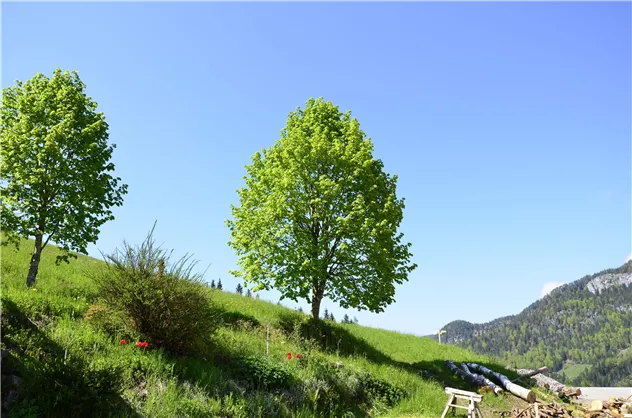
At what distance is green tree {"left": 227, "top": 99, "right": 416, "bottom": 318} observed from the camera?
800 inches

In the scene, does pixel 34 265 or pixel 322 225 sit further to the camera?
pixel 322 225

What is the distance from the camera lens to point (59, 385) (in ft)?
27.9

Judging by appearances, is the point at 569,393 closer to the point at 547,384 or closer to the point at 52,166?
the point at 547,384

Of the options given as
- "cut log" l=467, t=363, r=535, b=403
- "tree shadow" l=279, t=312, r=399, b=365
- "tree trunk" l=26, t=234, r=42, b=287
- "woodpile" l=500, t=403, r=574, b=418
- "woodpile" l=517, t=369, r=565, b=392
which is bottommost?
"woodpile" l=500, t=403, r=574, b=418

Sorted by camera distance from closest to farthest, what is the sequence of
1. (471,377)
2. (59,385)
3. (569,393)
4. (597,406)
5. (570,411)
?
(59,385) < (570,411) < (597,406) < (471,377) < (569,393)

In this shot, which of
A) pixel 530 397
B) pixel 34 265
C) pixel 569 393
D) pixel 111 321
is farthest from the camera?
pixel 569 393

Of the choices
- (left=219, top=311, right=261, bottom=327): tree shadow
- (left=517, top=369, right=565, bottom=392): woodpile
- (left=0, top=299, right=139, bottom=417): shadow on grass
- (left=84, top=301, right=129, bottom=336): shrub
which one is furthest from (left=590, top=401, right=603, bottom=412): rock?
(left=84, top=301, right=129, bottom=336): shrub

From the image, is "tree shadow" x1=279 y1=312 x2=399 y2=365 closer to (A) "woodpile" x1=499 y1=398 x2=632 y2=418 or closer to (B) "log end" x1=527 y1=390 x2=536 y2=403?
(A) "woodpile" x1=499 y1=398 x2=632 y2=418

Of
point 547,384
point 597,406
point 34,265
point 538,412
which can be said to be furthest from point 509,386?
point 34,265

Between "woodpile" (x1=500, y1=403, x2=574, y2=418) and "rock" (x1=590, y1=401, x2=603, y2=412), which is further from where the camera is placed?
"rock" (x1=590, y1=401, x2=603, y2=412)

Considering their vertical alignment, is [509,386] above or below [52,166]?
below

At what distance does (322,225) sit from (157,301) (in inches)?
437

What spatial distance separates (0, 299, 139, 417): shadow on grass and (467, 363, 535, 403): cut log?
56.7ft

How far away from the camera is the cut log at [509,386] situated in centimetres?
1905
